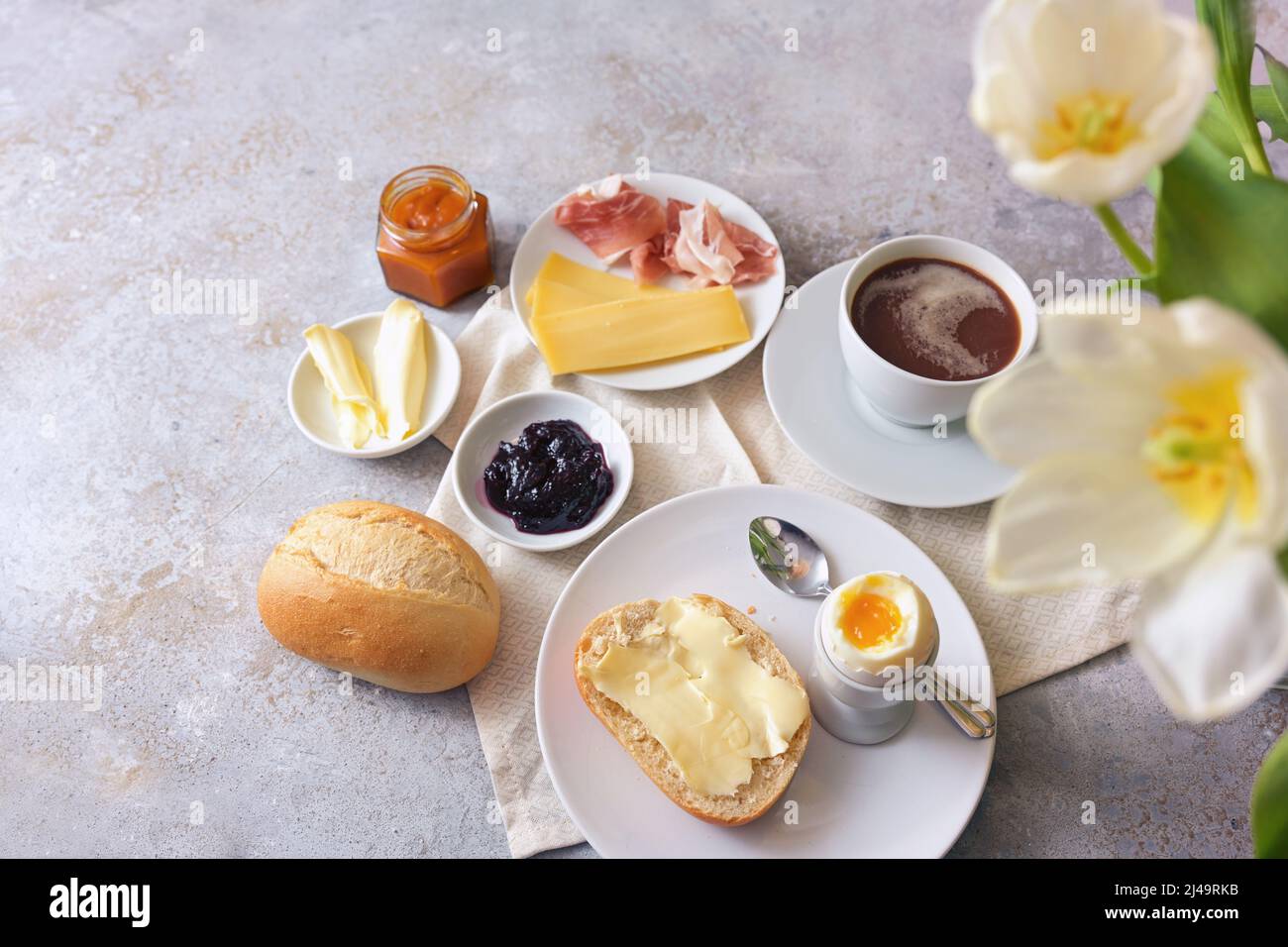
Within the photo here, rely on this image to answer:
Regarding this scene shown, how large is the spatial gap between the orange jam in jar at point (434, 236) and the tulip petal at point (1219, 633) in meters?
1.63

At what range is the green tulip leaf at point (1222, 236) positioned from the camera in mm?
709

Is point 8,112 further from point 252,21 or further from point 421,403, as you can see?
point 421,403

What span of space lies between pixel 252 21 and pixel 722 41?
1.21 metres

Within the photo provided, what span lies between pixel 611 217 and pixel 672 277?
174 mm

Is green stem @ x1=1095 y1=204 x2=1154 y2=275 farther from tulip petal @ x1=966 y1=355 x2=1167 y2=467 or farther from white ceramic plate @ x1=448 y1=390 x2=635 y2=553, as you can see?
white ceramic plate @ x1=448 y1=390 x2=635 y2=553

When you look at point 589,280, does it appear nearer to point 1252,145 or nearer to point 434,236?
point 434,236

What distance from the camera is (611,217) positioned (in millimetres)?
1977

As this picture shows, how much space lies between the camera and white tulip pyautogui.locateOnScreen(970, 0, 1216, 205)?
0.55m

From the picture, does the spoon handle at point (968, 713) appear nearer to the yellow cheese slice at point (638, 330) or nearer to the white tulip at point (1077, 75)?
the yellow cheese slice at point (638, 330)

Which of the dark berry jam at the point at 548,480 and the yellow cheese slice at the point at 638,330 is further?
the yellow cheese slice at the point at 638,330

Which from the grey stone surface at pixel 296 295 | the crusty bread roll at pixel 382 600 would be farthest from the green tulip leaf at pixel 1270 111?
the crusty bread roll at pixel 382 600

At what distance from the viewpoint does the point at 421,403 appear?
1887 millimetres

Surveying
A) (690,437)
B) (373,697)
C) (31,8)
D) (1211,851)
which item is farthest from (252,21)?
(1211,851)

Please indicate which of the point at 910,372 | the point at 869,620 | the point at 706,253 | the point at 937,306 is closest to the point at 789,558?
the point at 869,620
